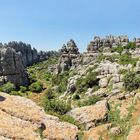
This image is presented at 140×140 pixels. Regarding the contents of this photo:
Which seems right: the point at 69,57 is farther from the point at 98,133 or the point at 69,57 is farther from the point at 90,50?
the point at 98,133

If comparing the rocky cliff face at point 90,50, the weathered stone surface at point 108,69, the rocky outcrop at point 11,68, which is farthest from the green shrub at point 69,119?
the rocky cliff face at point 90,50

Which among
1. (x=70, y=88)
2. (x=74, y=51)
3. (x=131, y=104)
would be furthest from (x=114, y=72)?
(x=74, y=51)

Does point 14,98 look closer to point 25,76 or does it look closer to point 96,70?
point 96,70

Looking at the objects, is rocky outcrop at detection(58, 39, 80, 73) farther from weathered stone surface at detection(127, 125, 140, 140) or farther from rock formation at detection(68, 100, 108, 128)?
weathered stone surface at detection(127, 125, 140, 140)

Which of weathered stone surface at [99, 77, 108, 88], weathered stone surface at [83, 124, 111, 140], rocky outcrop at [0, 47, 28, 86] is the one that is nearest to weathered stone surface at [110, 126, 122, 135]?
weathered stone surface at [83, 124, 111, 140]

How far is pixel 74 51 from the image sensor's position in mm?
139125

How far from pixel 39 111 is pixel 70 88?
44.6 m

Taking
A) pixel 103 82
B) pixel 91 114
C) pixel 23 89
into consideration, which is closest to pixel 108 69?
pixel 103 82

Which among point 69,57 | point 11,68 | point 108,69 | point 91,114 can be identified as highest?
point 69,57

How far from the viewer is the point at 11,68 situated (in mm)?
107812

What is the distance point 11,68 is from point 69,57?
3251 cm

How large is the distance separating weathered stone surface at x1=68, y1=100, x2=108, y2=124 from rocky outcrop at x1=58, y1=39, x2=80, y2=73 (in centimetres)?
8982

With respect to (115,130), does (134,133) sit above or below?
above

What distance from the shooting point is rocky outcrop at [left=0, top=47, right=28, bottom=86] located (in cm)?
10619
